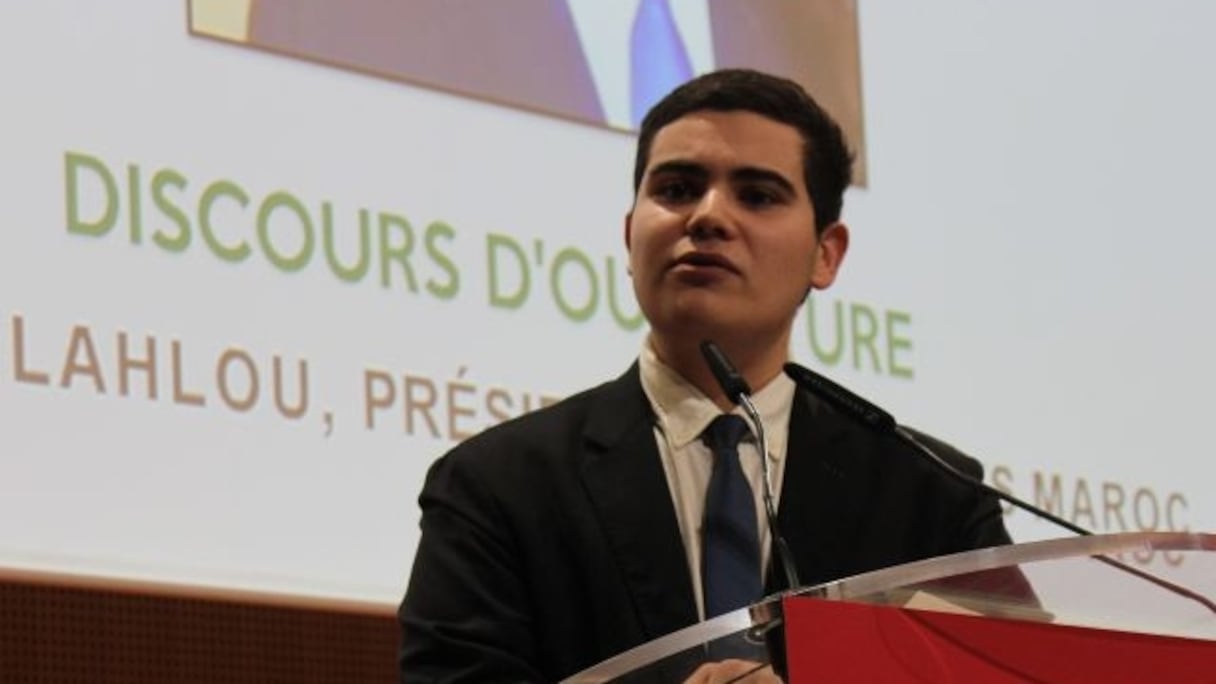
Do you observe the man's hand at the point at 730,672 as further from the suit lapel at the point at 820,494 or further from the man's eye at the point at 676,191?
the man's eye at the point at 676,191

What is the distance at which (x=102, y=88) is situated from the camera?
3.01 metres

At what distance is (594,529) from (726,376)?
29cm

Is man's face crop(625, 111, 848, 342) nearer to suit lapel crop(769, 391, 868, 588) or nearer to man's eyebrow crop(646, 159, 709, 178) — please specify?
man's eyebrow crop(646, 159, 709, 178)

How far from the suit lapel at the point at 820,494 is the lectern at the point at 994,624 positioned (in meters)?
0.74

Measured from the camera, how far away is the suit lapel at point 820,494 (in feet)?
8.31

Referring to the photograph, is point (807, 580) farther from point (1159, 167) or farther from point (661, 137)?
point (1159, 167)

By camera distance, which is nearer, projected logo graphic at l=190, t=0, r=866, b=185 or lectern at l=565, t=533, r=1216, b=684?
lectern at l=565, t=533, r=1216, b=684

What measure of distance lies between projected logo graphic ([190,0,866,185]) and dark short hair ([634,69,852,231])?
1.98 feet

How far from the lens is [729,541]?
248cm

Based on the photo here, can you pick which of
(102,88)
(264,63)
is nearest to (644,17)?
(264,63)

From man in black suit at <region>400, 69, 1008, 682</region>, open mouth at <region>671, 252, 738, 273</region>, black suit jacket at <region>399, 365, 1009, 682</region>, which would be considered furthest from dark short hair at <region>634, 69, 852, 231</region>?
black suit jacket at <region>399, 365, 1009, 682</region>

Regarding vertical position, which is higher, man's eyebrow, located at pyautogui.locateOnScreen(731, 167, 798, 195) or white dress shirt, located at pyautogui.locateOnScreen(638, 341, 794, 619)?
man's eyebrow, located at pyautogui.locateOnScreen(731, 167, 798, 195)

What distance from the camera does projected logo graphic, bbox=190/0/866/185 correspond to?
3234 millimetres

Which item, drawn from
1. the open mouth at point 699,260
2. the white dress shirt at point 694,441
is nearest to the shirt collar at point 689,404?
the white dress shirt at point 694,441
